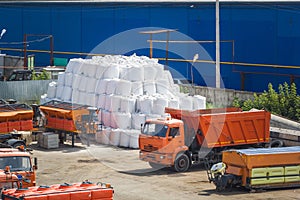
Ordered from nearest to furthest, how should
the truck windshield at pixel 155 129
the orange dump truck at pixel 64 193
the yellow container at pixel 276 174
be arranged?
the orange dump truck at pixel 64 193 → the yellow container at pixel 276 174 → the truck windshield at pixel 155 129

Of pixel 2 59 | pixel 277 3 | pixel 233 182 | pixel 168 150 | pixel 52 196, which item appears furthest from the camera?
pixel 2 59

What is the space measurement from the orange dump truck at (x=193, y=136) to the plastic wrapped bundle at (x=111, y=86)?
578cm

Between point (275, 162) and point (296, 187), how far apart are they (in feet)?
4.30

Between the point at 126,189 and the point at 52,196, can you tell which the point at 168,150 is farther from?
the point at 52,196

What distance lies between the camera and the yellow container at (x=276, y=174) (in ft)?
80.5

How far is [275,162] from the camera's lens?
24609mm

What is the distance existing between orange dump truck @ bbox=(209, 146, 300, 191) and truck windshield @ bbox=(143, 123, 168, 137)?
3.33 metres

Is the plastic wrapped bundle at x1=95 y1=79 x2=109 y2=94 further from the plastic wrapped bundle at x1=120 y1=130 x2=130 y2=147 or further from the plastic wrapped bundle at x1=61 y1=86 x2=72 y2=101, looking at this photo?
the plastic wrapped bundle at x1=120 y1=130 x2=130 y2=147

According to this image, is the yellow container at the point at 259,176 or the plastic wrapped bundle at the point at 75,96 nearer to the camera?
the yellow container at the point at 259,176

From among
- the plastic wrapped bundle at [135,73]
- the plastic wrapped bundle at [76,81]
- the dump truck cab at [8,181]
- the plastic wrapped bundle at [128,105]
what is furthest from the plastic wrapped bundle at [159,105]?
the dump truck cab at [8,181]

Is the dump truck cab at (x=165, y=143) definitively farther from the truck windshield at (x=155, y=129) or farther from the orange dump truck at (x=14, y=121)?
the orange dump truck at (x=14, y=121)

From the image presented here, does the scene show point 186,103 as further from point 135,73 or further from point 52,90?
point 52,90

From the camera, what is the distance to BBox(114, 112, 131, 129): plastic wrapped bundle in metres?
33.0

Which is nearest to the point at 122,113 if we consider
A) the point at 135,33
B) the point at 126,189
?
the point at 126,189
